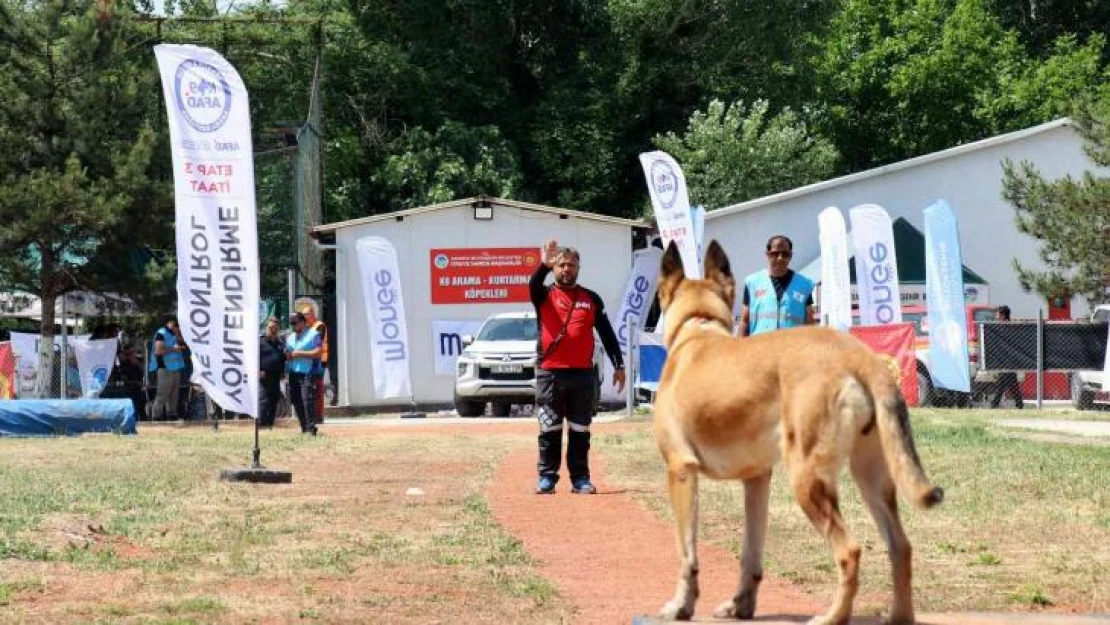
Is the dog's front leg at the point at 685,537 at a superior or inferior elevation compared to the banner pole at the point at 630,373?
inferior

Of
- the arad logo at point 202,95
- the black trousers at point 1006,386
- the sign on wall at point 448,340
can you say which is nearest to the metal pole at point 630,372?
the black trousers at point 1006,386

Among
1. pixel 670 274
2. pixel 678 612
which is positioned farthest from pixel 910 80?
pixel 678 612

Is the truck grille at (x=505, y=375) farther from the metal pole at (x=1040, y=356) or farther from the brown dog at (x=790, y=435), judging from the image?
the brown dog at (x=790, y=435)

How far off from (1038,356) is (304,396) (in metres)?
12.5

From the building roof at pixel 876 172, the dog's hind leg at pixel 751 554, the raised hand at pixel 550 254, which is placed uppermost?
the building roof at pixel 876 172

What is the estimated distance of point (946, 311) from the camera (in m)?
29.7

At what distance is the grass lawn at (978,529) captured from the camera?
909 centimetres

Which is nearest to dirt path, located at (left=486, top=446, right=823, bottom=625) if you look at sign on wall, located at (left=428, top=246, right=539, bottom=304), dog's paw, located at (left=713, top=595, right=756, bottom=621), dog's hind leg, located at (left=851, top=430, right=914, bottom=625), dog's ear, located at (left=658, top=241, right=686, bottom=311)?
dog's paw, located at (left=713, top=595, right=756, bottom=621)

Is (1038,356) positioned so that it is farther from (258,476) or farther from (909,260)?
(258,476)

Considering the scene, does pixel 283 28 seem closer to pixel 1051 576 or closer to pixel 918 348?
pixel 918 348

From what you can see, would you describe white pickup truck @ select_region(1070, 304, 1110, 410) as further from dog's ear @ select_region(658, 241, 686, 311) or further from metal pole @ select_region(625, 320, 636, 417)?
dog's ear @ select_region(658, 241, 686, 311)

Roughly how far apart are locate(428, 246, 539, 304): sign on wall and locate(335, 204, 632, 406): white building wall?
0.13m

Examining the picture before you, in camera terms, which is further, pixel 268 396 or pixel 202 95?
pixel 268 396

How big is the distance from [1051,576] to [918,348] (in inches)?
867
